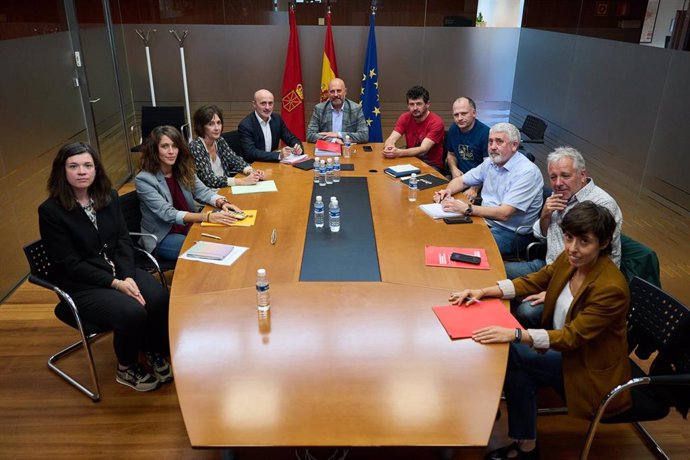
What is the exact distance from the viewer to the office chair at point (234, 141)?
15.1 feet

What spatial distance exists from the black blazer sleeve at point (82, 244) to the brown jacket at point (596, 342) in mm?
2313

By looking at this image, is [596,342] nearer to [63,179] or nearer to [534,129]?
[63,179]

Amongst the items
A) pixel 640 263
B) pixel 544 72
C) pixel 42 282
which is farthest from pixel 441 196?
pixel 544 72

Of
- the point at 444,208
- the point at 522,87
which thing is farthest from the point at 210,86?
the point at 444,208

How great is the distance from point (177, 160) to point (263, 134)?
1.43 meters

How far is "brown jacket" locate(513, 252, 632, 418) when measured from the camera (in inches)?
77.9

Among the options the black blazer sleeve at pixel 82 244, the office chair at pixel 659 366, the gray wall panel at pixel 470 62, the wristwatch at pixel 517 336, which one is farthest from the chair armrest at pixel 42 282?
the gray wall panel at pixel 470 62

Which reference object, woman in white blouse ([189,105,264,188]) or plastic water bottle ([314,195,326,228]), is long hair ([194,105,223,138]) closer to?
woman in white blouse ([189,105,264,188])

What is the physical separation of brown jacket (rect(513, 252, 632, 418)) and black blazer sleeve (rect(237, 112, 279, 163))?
3025 millimetres


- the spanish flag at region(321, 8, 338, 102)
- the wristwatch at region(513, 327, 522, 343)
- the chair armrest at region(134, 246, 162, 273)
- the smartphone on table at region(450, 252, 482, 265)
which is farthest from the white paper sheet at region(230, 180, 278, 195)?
the spanish flag at region(321, 8, 338, 102)

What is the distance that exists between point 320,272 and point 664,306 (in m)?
1.53

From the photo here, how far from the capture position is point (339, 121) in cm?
524

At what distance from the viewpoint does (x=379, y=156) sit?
4695 millimetres

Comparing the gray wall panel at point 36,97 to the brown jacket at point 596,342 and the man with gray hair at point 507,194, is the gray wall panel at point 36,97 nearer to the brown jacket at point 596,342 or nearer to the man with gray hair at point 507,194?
the man with gray hair at point 507,194
